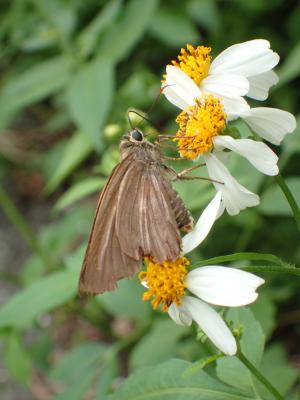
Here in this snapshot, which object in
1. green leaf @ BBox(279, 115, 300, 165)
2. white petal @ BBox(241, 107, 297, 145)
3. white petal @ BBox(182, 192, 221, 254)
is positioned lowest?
white petal @ BBox(182, 192, 221, 254)

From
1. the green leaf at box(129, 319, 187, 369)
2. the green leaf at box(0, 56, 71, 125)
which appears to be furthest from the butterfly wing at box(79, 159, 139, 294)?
the green leaf at box(0, 56, 71, 125)

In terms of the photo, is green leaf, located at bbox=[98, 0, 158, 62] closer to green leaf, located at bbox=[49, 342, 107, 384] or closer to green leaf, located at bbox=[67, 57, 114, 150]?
green leaf, located at bbox=[67, 57, 114, 150]

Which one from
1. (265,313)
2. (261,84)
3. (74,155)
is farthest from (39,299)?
(261,84)

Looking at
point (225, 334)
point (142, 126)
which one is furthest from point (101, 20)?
point (225, 334)

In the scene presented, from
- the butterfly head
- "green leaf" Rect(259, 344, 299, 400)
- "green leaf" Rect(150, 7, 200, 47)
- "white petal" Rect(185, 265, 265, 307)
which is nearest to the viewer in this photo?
"white petal" Rect(185, 265, 265, 307)

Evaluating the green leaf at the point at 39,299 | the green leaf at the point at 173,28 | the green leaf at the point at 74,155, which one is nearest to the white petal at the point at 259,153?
the green leaf at the point at 39,299

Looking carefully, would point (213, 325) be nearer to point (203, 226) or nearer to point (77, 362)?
point (203, 226)
